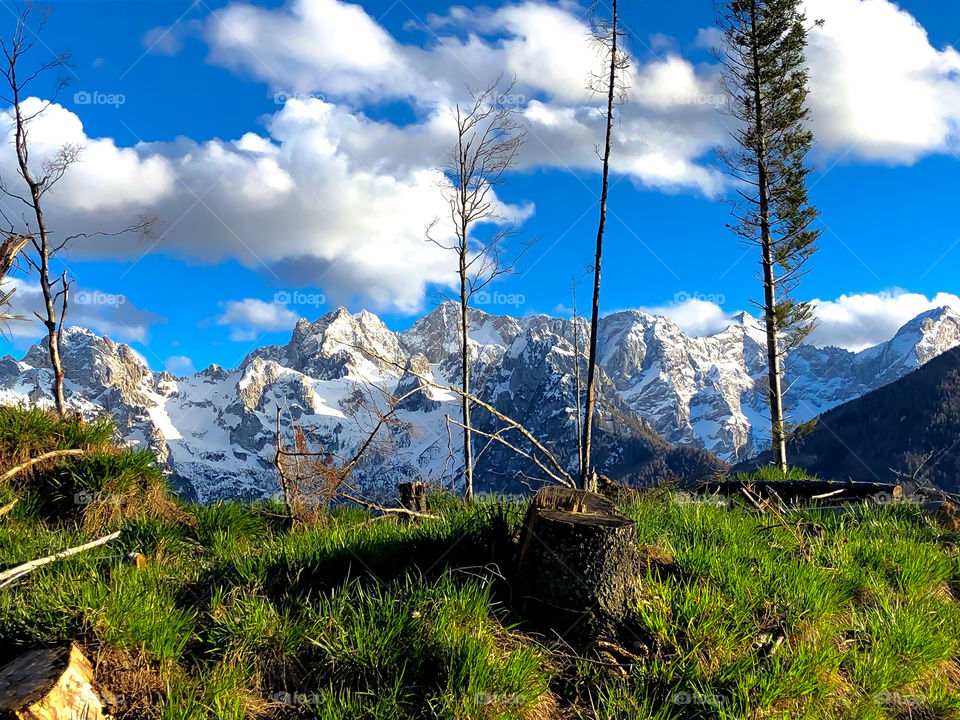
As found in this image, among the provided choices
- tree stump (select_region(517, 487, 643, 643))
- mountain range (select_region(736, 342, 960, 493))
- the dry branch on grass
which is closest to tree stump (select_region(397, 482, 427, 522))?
the dry branch on grass

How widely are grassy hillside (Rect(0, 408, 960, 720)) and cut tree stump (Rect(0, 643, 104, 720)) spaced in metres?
0.12

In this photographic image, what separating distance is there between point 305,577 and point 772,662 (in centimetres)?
325

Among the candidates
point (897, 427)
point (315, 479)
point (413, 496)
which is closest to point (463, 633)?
point (413, 496)

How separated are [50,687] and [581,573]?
3216 millimetres

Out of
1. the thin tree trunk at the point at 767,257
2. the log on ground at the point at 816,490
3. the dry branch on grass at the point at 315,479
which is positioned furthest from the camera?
the thin tree trunk at the point at 767,257

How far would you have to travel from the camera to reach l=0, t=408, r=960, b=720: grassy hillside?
4027 mm

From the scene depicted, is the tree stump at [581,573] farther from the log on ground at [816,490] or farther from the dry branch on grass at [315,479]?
the log on ground at [816,490]

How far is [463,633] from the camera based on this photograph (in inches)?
167

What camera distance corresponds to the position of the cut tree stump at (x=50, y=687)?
362 cm

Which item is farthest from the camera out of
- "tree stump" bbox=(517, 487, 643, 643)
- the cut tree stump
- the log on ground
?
the log on ground

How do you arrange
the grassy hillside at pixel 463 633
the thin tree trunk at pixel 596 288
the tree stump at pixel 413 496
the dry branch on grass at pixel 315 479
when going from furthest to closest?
the thin tree trunk at pixel 596 288
the tree stump at pixel 413 496
the dry branch on grass at pixel 315 479
the grassy hillside at pixel 463 633

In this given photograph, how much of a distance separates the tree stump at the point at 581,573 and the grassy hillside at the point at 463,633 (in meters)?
0.17

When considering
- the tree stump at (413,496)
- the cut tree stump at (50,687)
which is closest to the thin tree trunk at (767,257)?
the tree stump at (413,496)

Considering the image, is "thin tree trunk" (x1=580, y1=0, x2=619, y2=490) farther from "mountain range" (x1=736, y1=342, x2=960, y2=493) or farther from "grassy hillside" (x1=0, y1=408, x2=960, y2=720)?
"mountain range" (x1=736, y1=342, x2=960, y2=493)
